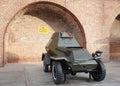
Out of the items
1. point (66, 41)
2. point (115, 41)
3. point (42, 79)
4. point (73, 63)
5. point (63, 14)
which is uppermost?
point (63, 14)

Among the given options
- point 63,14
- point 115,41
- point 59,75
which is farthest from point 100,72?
point 115,41

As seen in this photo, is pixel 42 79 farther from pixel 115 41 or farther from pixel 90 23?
pixel 115 41

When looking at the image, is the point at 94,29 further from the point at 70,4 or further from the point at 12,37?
the point at 12,37

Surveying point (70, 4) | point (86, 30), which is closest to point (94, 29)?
point (86, 30)

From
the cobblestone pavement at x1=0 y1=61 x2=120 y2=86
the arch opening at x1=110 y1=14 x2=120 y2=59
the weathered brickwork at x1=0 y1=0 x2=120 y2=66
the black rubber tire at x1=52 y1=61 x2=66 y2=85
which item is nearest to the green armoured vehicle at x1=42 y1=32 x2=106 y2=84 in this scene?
the black rubber tire at x1=52 y1=61 x2=66 y2=85

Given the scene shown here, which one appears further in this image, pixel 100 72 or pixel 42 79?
pixel 42 79

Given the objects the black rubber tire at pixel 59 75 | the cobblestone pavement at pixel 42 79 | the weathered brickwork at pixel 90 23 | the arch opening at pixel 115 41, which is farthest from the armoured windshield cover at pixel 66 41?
the arch opening at pixel 115 41

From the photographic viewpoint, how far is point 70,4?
1465cm

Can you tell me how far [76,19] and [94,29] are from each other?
1138mm

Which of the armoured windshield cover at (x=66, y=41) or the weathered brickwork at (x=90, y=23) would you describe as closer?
the armoured windshield cover at (x=66, y=41)

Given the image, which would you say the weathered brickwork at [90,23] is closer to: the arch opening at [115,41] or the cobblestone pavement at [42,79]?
the arch opening at [115,41]

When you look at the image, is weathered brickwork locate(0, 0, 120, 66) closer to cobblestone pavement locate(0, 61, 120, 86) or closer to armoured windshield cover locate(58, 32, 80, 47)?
armoured windshield cover locate(58, 32, 80, 47)

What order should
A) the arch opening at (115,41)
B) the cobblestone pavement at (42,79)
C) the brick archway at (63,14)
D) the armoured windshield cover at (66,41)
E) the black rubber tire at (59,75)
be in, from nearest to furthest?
the black rubber tire at (59,75) < the cobblestone pavement at (42,79) < the armoured windshield cover at (66,41) < the brick archway at (63,14) < the arch opening at (115,41)

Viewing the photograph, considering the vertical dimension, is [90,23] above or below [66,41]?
above
